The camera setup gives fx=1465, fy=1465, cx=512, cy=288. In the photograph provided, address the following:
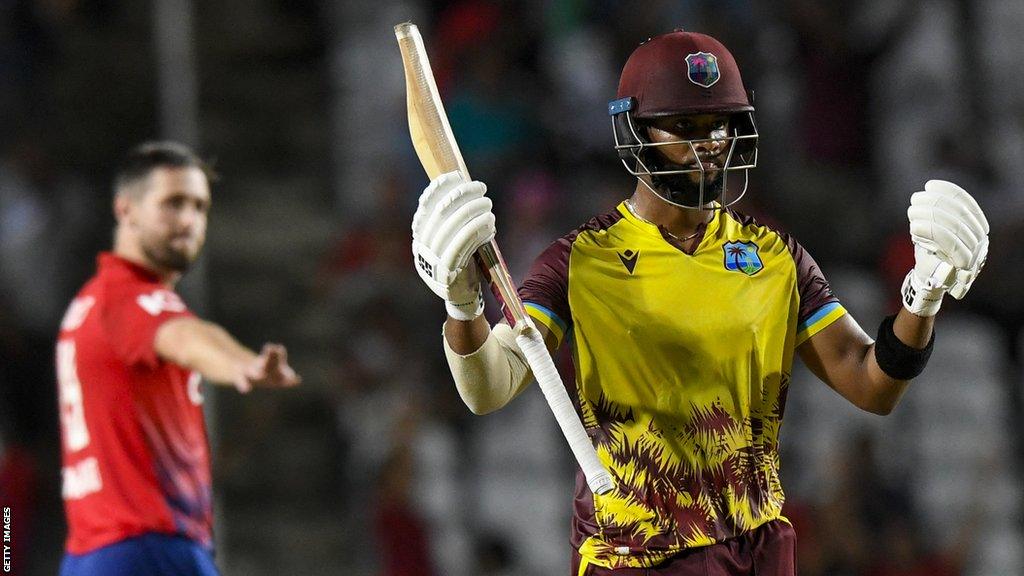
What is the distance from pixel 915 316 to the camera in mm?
3172

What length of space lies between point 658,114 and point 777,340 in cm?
58

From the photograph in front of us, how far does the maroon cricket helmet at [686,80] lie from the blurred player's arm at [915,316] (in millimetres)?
476

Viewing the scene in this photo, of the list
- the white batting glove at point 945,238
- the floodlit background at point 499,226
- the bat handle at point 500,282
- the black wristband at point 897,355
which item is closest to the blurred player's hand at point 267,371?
the bat handle at point 500,282

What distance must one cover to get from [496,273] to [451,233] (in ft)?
0.66

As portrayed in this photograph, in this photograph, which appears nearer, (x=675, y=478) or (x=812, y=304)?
(x=675, y=478)

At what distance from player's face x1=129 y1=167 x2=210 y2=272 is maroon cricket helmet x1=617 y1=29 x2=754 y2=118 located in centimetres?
198

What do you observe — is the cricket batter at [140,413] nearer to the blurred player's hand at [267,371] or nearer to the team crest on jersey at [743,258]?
the blurred player's hand at [267,371]

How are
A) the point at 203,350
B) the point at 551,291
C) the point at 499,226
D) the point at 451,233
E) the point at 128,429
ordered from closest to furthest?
the point at 451,233 → the point at 551,291 → the point at 203,350 → the point at 128,429 → the point at 499,226

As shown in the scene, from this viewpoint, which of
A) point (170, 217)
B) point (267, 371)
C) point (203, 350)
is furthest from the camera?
point (170, 217)

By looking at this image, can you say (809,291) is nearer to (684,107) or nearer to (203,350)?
(684,107)

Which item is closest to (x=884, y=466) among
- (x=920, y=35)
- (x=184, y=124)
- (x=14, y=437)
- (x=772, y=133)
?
(x=772, y=133)

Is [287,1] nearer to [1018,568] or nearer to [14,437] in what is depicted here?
[14,437]

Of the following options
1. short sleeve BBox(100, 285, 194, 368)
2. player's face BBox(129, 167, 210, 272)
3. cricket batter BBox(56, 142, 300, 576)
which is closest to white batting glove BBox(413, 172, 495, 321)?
cricket batter BBox(56, 142, 300, 576)

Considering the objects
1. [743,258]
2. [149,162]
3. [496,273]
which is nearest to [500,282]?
[496,273]
